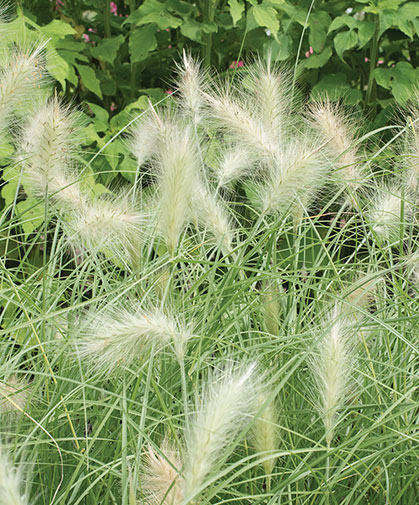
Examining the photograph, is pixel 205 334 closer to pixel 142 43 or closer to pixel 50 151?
pixel 50 151

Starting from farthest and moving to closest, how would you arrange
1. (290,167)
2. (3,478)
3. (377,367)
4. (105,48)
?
(105,48) → (377,367) → (290,167) → (3,478)

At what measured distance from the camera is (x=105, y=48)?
2832 mm

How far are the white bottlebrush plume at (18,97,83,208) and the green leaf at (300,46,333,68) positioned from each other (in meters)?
1.36

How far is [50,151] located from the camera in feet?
4.78

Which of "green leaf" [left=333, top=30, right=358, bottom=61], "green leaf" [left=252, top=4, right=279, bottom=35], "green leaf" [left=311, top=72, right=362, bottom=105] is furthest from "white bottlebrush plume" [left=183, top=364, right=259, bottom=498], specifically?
"green leaf" [left=311, top=72, right=362, bottom=105]

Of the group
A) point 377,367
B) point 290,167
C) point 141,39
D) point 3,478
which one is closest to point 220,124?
point 290,167

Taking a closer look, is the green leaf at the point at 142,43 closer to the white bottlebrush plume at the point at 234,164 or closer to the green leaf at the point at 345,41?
the green leaf at the point at 345,41

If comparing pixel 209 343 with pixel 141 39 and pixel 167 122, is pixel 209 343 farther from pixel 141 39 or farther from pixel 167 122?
pixel 141 39

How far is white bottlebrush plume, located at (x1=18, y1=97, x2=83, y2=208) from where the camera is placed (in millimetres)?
1454

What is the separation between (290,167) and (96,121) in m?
1.40

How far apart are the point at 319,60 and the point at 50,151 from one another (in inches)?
62.2

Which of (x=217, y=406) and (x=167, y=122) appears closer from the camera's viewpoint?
(x=217, y=406)

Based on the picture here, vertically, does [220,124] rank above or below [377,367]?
above

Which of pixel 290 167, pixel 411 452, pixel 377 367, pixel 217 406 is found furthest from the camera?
pixel 377 367
